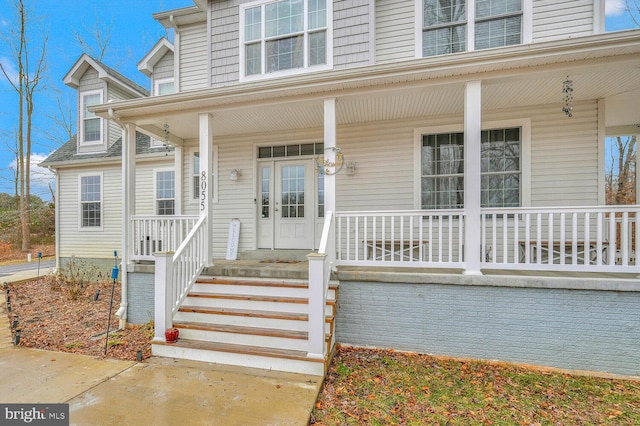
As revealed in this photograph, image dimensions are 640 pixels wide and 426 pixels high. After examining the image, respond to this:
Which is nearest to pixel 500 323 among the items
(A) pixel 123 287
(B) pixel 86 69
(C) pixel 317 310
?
(C) pixel 317 310

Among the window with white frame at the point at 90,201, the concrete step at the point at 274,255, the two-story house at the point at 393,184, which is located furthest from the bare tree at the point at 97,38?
the concrete step at the point at 274,255

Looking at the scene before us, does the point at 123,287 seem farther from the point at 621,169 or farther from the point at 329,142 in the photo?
the point at 621,169

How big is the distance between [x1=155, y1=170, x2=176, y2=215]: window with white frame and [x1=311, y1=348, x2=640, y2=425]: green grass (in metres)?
7.02

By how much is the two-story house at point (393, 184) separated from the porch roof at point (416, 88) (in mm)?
28

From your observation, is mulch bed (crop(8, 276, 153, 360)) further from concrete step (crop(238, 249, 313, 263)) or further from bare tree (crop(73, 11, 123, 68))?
bare tree (crop(73, 11, 123, 68))

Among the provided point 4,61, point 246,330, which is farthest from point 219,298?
point 4,61

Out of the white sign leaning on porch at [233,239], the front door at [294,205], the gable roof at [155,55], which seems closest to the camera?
the front door at [294,205]

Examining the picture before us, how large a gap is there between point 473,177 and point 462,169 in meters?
1.77

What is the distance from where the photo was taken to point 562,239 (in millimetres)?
3479

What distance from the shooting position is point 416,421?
2602mm

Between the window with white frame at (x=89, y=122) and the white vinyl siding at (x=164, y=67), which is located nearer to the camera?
the white vinyl siding at (x=164, y=67)

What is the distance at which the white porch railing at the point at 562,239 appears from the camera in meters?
3.52

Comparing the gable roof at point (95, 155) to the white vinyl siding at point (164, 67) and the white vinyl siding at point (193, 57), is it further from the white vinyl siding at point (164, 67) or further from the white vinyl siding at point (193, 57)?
the white vinyl siding at point (193, 57)

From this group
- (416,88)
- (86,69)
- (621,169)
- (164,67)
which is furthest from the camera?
(621,169)
